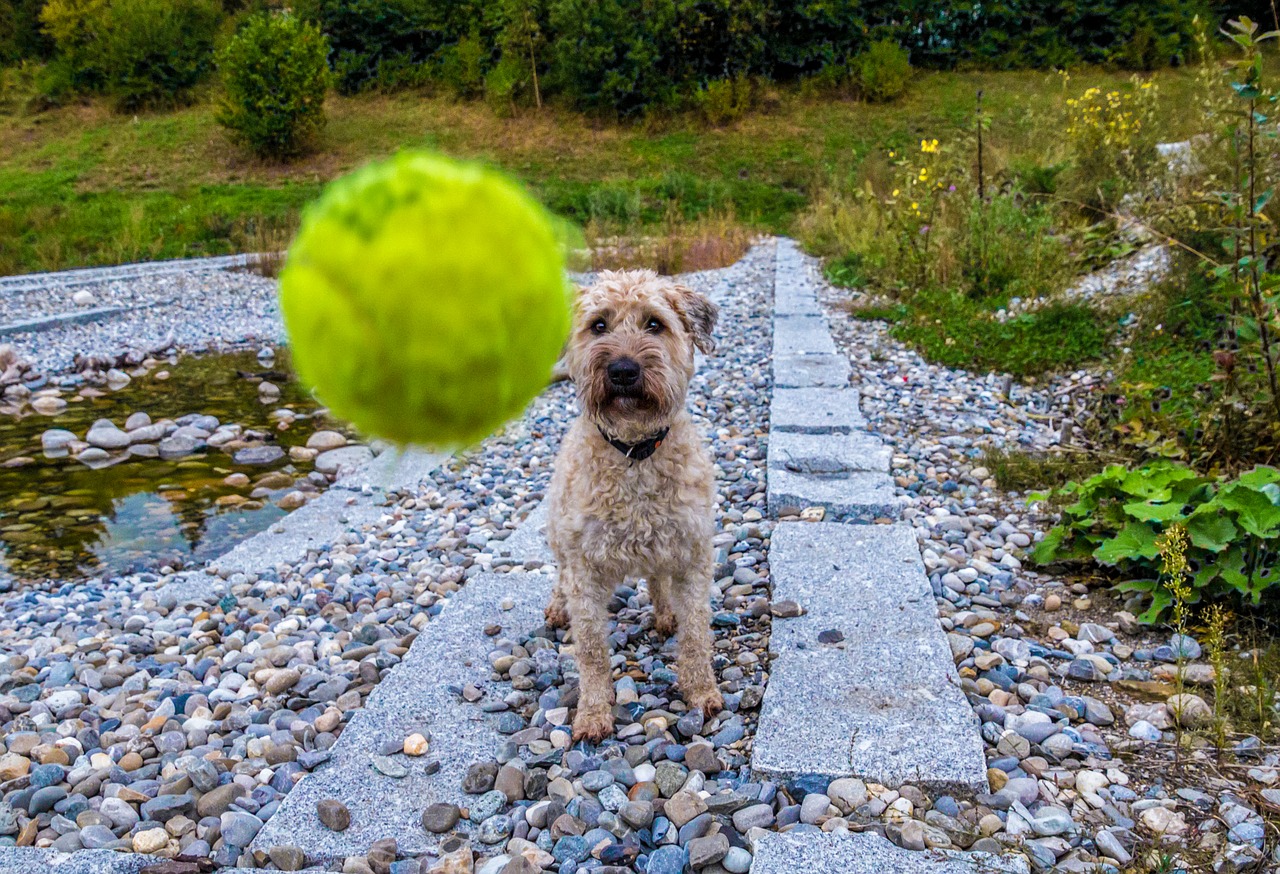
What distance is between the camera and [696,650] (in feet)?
10.5

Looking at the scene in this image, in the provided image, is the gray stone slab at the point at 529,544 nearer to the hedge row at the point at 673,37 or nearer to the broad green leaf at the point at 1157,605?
the hedge row at the point at 673,37

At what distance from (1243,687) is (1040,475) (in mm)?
2069

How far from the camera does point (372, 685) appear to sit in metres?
3.55

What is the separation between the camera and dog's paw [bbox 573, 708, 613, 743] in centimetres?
303

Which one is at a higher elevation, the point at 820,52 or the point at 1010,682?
the point at 820,52

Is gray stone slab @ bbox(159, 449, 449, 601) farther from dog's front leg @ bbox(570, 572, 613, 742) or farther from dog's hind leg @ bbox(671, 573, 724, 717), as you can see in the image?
dog's hind leg @ bbox(671, 573, 724, 717)

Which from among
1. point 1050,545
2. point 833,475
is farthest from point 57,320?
point 1050,545

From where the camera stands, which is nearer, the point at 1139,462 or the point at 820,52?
the point at 1139,462

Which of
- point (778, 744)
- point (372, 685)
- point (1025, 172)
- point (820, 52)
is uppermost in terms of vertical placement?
point (820, 52)

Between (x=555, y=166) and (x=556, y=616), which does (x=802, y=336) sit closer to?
(x=556, y=616)

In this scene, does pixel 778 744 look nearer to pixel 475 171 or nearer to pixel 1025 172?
pixel 475 171

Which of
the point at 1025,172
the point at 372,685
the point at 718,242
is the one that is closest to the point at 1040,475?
the point at 372,685

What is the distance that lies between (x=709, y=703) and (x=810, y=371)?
435cm

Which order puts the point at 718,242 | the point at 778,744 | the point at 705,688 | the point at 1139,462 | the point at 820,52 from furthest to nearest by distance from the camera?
the point at 820,52 → the point at 718,242 → the point at 1139,462 → the point at 705,688 → the point at 778,744
